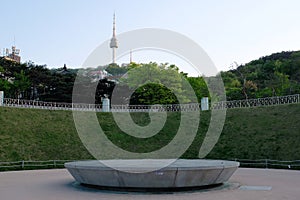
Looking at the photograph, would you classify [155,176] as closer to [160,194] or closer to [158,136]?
[160,194]

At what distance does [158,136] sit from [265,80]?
31.2m

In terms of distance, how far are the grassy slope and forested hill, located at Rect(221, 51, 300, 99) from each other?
17.8 metres

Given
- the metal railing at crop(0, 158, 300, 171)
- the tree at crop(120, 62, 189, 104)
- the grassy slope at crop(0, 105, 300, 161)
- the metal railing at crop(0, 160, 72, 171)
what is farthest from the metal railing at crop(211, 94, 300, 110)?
the metal railing at crop(0, 160, 72, 171)

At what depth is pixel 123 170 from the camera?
974 cm

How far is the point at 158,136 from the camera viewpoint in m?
27.3

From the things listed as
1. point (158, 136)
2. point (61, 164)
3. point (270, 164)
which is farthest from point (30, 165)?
point (270, 164)

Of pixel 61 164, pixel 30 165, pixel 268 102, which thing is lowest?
pixel 61 164

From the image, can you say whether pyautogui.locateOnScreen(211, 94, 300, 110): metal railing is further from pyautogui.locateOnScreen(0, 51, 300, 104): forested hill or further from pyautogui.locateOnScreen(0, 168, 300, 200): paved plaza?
pyautogui.locateOnScreen(0, 168, 300, 200): paved plaza

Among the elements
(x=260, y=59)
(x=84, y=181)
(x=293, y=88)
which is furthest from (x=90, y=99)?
(x=260, y=59)

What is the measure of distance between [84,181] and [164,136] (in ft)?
53.6

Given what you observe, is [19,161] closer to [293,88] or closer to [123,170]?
[123,170]

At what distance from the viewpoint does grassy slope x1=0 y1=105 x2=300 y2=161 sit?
21.0 metres

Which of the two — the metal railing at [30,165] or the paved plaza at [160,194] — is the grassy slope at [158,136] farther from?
the paved plaza at [160,194]

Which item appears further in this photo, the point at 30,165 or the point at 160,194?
the point at 30,165
